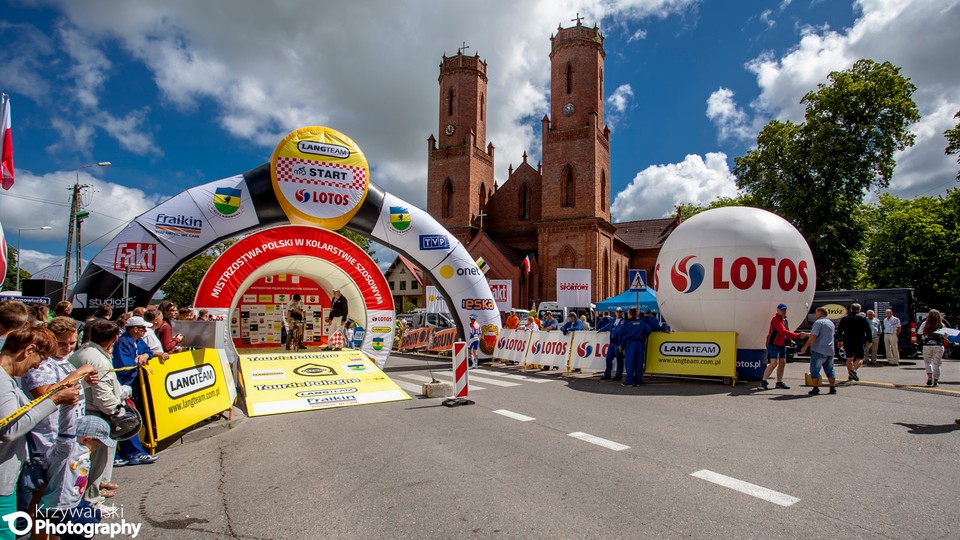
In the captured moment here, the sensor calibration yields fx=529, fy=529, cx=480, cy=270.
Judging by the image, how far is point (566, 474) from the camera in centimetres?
490

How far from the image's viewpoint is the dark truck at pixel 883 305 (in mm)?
16828

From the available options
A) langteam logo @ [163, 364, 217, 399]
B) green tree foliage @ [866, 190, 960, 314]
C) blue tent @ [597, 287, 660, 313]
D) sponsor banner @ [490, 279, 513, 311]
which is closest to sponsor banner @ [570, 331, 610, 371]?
langteam logo @ [163, 364, 217, 399]

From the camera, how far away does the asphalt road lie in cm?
379

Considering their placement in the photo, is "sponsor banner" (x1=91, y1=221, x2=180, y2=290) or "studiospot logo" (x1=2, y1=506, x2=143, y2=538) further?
"sponsor banner" (x1=91, y1=221, x2=180, y2=290)

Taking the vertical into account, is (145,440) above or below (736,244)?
below

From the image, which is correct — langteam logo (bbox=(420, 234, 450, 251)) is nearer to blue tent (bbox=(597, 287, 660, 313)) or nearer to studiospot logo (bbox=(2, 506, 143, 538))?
blue tent (bbox=(597, 287, 660, 313))

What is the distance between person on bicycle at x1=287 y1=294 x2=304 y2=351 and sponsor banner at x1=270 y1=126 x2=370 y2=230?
2.95 metres

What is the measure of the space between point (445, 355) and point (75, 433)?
625 inches

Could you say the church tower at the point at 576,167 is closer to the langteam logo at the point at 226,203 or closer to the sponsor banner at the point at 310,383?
the langteam logo at the point at 226,203

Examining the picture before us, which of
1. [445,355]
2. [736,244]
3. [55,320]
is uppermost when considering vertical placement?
[736,244]

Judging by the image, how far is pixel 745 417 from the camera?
7.43 metres

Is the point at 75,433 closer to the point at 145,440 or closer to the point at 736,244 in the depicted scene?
the point at 145,440

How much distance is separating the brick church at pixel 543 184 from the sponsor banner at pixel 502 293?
9426mm

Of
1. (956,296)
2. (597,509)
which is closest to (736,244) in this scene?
(597,509)
